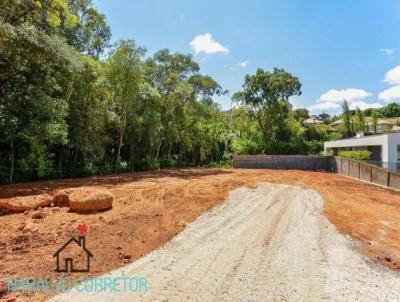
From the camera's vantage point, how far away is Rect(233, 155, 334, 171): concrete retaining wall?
2081 cm

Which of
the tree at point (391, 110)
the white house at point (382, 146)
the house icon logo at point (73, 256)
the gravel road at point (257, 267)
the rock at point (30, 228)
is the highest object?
the tree at point (391, 110)

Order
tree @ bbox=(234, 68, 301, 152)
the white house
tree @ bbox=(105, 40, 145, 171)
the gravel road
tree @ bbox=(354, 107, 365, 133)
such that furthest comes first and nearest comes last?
tree @ bbox=(354, 107, 365, 133) → tree @ bbox=(234, 68, 301, 152) → the white house → tree @ bbox=(105, 40, 145, 171) → the gravel road

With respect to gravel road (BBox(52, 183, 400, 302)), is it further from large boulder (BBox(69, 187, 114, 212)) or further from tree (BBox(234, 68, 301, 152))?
tree (BBox(234, 68, 301, 152))

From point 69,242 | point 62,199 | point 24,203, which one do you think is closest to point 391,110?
point 62,199

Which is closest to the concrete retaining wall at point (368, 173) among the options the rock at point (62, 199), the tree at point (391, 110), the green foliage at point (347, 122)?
the rock at point (62, 199)

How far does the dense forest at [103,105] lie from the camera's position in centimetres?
922

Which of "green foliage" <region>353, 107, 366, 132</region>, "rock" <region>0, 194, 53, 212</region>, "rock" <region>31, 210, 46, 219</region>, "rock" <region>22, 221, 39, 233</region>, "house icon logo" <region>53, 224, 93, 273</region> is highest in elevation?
"green foliage" <region>353, 107, 366, 132</region>

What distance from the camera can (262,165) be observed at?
70.9 feet

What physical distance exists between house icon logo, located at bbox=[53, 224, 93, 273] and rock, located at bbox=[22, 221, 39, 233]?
852 mm

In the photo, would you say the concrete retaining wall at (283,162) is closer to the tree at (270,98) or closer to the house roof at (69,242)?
the tree at (270,98)

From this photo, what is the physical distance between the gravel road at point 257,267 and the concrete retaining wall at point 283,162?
50.6 ft

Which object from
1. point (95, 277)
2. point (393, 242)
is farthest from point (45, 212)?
point (393, 242)

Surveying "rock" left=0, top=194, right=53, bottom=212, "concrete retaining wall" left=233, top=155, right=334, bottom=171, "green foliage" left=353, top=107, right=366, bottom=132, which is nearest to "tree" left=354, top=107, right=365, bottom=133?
"green foliage" left=353, top=107, right=366, bottom=132

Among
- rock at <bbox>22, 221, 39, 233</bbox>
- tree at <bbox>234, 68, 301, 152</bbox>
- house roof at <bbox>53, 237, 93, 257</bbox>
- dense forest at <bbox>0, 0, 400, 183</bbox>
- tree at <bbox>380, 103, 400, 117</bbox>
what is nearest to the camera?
house roof at <bbox>53, 237, 93, 257</bbox>
